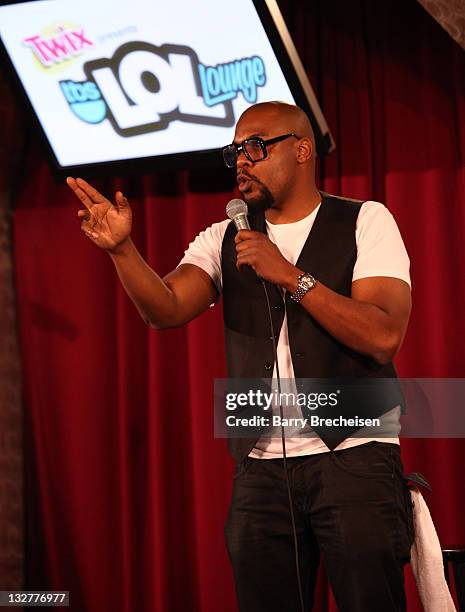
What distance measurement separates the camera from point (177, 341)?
3.24 m

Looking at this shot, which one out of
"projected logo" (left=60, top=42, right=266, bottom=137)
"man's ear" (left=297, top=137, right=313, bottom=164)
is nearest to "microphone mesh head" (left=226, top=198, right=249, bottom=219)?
"man's ear" (left=297, top=137, right=313, bottom=164)

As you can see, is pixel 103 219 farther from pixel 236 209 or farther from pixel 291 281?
pixel 291 281

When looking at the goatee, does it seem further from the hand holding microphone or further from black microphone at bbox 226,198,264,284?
the hand holding microphone

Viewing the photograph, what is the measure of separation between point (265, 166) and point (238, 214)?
16cm

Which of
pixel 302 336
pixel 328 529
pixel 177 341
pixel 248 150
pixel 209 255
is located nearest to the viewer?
pixel 328 529

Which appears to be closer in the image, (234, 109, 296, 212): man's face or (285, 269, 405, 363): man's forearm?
(285, 269, 405, 363): man's forearm

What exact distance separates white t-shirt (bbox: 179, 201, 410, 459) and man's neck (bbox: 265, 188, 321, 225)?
1 cm

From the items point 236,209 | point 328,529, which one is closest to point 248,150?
point 236,209

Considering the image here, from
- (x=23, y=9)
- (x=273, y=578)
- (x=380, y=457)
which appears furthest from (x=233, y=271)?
(x=23, y=9)

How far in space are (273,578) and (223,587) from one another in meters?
1.57

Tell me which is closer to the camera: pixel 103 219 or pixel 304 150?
pixel 103 219

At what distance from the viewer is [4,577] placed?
324cm

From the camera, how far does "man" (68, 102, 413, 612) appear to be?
1.53 m

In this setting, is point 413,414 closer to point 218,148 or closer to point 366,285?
point 218,148
